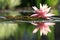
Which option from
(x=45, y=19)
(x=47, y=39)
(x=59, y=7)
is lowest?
(x=47, y=39)

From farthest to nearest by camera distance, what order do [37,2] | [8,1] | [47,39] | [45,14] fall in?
[8,1] < [37,2] < [45,14] < [47,39]

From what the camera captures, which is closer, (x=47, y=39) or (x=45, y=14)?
(x=47, y=39)

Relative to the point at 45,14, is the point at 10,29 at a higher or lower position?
lower

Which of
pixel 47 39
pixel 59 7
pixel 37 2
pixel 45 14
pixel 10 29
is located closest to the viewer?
pixel 47 39

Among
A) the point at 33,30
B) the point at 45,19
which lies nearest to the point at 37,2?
the point at 45,19

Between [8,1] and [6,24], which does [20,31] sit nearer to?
[6,24]

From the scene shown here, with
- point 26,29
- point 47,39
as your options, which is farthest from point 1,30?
point 47,39
